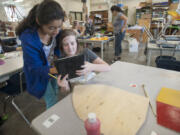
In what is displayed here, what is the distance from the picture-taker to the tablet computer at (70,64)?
63cm

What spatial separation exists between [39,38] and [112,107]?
613mm

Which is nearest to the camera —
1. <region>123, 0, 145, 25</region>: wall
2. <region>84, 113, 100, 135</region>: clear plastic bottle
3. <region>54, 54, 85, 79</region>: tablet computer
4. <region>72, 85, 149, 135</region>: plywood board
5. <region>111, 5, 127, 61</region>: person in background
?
<region>84, 113, 100, 135</region>: clear plastic bottle

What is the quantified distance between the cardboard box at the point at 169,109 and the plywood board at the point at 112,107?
0.20 ft

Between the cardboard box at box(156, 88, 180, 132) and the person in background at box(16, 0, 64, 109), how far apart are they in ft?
1.93

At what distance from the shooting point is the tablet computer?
0.63 m

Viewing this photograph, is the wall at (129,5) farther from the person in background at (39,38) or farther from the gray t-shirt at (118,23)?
the person in background at (39,38)

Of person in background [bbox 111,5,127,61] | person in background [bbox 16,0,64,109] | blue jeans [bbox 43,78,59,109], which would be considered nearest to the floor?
blue jeans [bbox 43,78,59,109]

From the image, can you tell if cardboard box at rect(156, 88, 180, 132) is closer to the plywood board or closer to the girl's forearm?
the plywood board

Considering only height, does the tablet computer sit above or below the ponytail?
below

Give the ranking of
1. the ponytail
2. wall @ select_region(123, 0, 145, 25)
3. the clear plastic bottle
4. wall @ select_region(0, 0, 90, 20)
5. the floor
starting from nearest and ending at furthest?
the clear plastic bottle < the ponytail < the floor < wall @ select_region(0, 0, 90, 20) < wall @ select_region(123, 0, 145, 25)

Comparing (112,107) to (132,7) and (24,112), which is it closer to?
(24,112)

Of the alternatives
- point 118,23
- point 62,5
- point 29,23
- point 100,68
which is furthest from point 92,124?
point 62,5

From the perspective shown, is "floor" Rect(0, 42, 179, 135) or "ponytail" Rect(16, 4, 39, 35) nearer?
"ponytail" Rect(16, 4, 39, 35)

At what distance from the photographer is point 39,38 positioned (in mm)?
767
